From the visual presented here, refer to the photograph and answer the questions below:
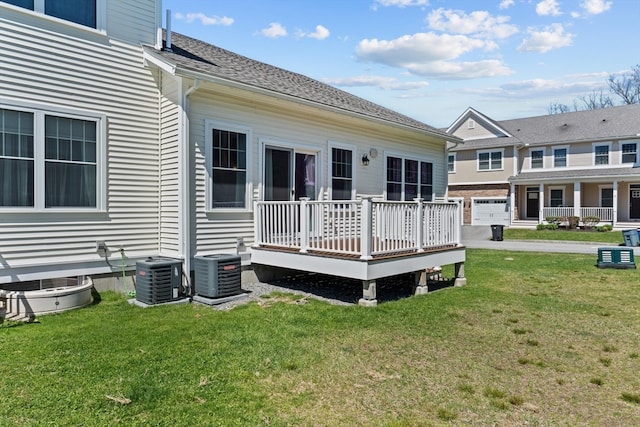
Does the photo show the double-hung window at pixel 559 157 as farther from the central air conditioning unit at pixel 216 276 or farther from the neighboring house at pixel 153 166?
the central air conditioning unit at pixel 216 276

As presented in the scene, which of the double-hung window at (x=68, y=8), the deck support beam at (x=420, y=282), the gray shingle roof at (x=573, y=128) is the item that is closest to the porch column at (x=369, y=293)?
the deck support beam at (x=420, y=282)

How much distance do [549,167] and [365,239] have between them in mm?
25963

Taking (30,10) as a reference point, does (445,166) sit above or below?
below

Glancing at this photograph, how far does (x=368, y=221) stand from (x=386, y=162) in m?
5.38

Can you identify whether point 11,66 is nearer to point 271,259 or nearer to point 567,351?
point 271,259

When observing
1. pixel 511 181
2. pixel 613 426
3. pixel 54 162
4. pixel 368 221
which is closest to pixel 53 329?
pixel 54 162

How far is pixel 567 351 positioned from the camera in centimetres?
454

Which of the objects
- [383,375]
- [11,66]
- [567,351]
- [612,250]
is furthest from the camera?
[612,250]

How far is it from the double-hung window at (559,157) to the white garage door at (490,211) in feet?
13.1

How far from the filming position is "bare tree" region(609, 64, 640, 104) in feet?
132

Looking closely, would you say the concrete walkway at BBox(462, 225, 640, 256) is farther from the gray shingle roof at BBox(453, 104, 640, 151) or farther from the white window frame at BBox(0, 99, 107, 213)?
the white window frame at BBox(0, 99, 107, 213)

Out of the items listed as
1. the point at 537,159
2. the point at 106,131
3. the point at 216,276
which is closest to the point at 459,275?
the point at 216,276

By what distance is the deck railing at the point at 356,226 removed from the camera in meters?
6.77

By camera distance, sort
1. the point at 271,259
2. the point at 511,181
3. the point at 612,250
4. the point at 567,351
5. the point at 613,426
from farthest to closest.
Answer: the point at 511,181 < the point at 612,250 < the point at 271,259 < the point at 567,351 < the point at 613,426
